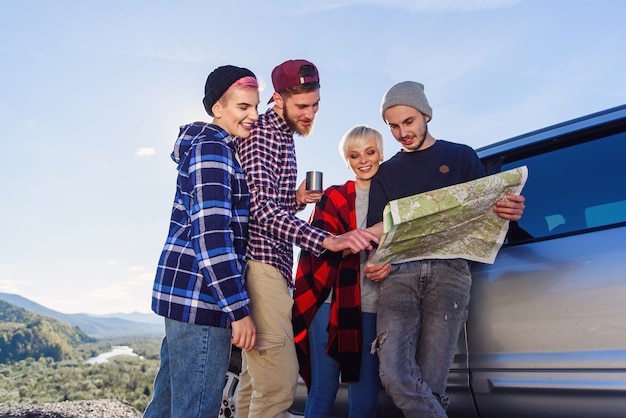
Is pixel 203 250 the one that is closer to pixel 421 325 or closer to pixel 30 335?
pixel 421 325

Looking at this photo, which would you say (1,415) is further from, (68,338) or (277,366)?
(68,338)

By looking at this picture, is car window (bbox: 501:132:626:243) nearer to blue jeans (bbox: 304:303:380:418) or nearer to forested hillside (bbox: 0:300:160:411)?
blue jeans (bbox: 304:303:380:418)

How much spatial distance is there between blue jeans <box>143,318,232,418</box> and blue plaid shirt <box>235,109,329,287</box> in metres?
0.46

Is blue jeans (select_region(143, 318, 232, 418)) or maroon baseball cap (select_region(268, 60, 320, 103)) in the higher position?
maroon baseball cap (select_region(268, 60, 320, 103))

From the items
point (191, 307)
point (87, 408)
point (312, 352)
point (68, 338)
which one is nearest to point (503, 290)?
point (312, 352)

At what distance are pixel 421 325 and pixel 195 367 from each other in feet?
3.15

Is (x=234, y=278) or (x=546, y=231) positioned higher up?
(x=546, y=231)

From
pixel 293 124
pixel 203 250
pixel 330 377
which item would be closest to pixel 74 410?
pixel 330 377

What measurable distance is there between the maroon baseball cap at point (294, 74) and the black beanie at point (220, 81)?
0.27m

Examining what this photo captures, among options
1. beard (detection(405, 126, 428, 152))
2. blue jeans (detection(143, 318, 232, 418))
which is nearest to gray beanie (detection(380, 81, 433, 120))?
beard (detection(405, 126, 428, 152))

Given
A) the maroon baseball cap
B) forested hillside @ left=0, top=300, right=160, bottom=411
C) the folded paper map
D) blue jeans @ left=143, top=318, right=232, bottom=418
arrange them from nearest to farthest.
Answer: blue jeans @ left=143, top=318, right=232, bottom=418 → the folded paper map → the maroon baseball cap → forested hillside @ left=0, top=300, right=160, bottom=411

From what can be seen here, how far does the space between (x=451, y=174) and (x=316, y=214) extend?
0.63m

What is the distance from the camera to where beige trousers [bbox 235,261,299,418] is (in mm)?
2014

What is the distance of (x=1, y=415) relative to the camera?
16.2 ft
